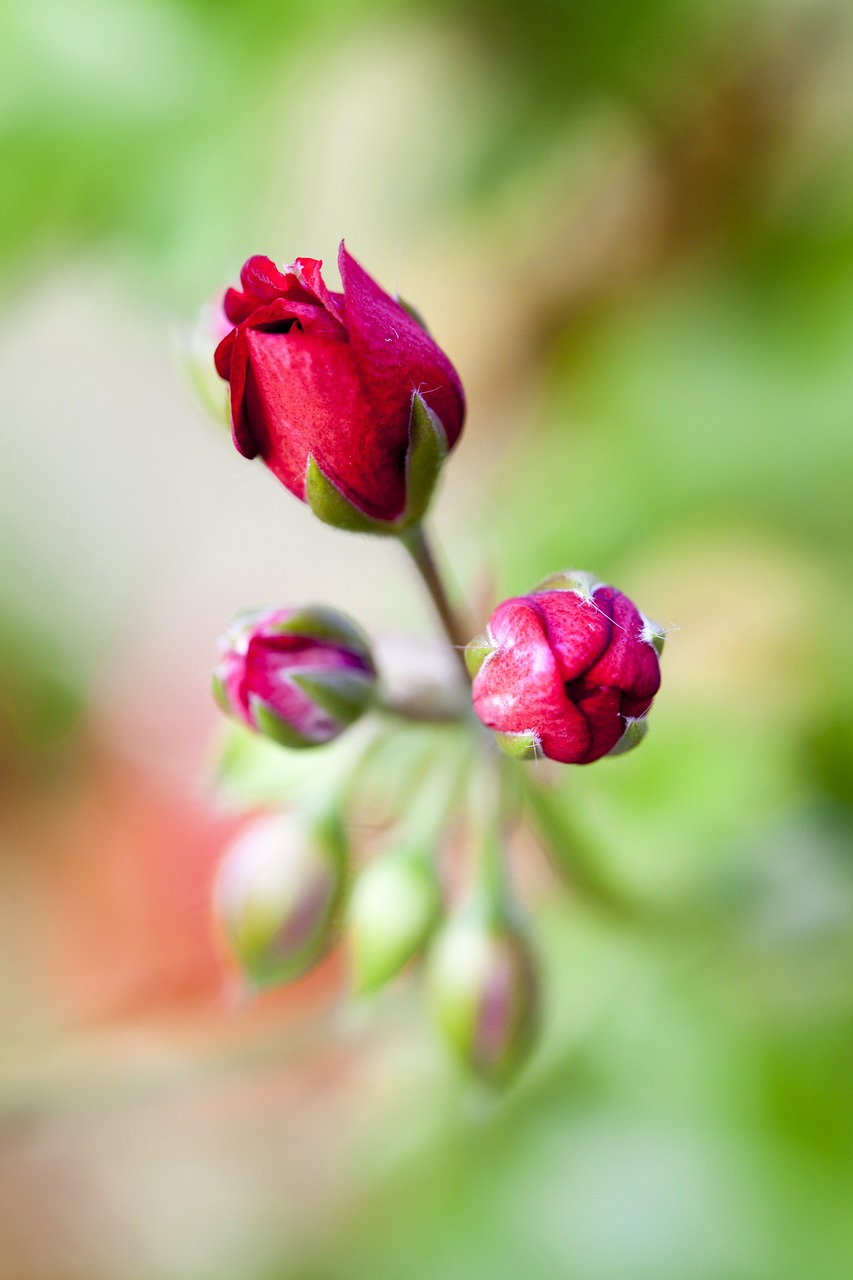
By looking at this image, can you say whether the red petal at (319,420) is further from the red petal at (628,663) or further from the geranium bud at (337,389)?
the red petal at (628,663)

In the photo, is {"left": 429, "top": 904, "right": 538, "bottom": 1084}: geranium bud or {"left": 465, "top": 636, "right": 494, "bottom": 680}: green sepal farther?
{"left": 429, "top": 904, "right": 538, "bottom": 1084}: geranium bud

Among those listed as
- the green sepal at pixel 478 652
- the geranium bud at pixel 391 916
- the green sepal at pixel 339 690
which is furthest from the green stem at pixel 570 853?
the green sepal at pixel 478 652

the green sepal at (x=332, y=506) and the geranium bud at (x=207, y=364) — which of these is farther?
the geranium bud at (x=207, y=364)

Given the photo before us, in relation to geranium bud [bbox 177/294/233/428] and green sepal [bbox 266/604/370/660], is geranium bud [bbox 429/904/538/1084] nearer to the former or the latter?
green sepal [bbox 266/604/370/660]

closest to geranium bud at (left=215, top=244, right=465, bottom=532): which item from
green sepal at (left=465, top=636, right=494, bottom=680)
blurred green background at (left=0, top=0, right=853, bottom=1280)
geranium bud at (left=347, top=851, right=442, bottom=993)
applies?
green sepal at (left=465, top=636, right=494, bottom=680)

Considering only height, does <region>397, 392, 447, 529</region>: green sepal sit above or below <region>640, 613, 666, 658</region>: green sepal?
above

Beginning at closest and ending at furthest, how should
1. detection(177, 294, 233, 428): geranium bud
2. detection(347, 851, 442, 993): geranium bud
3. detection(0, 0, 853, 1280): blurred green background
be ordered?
detection(177, 294, 233, 428): geranium bud < detection(347, 851, 442, 993): geranium bud < detection(0, 0, 853, 1280): blurred green background

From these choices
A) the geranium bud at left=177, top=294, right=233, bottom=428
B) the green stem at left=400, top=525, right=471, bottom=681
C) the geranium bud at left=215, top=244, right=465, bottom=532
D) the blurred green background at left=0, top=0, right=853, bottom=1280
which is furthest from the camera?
the blurred green background at left=0, top=0, right=853, bottom=1280
